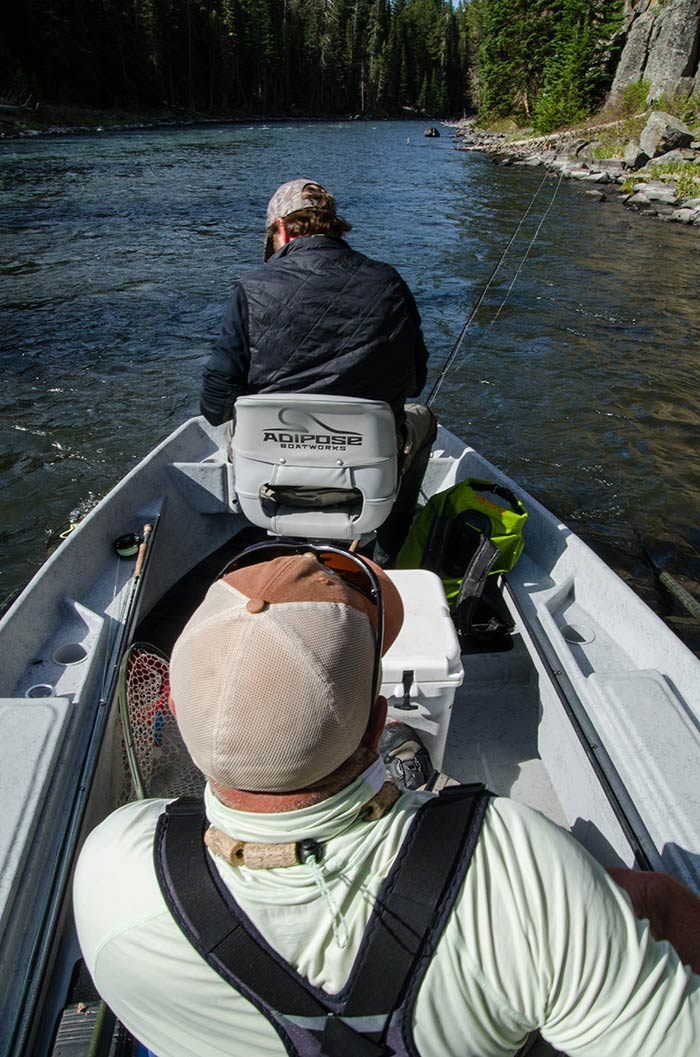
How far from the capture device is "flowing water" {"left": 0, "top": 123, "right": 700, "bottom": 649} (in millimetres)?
5945

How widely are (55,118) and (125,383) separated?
135 ft

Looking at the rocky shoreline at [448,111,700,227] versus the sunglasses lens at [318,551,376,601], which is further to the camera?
the rocky shoreline at [448,111,700,227]

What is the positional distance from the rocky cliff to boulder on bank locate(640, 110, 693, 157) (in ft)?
19.7

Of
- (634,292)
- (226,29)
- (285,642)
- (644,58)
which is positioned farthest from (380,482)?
(226,29)

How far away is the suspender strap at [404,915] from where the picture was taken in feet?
2.89

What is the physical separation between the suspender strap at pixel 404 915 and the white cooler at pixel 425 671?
3.62ft

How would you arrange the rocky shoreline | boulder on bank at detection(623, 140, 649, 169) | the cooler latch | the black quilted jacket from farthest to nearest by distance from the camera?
boulder on bank at detection(623, 140, 649, 169), the rocky shoreline, the black quilted jacket, the cooler latch

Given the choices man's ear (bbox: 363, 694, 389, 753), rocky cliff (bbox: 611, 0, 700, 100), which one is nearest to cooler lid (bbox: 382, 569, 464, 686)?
man's ear (bbox: 363, 694, 389, 753)

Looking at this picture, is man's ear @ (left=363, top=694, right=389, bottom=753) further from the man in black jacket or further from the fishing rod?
the fishing rod

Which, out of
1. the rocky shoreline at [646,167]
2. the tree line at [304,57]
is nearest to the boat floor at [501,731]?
the rocky shoreline at [646,167]

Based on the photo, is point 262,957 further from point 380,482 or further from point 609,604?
point 609,604

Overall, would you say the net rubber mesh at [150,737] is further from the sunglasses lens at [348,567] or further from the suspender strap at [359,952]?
the suspender strap at [359,952]

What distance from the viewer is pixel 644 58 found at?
3316 cm

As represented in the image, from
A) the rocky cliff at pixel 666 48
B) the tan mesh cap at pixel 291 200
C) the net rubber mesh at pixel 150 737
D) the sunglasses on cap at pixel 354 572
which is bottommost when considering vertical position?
the net rubber mesh at pixel 150 737
